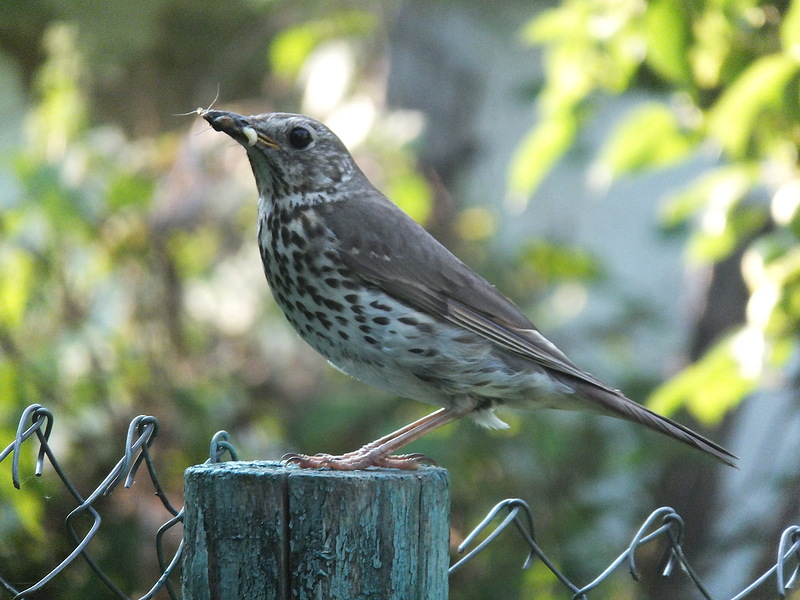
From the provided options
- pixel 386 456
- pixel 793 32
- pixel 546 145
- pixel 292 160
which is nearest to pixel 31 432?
pixel 386 456

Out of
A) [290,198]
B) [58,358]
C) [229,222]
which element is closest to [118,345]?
[58,358]

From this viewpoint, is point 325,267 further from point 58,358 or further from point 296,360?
point 296,360

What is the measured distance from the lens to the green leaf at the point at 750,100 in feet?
8.89

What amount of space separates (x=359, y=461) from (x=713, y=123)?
1.79 meters

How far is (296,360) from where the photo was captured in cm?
579

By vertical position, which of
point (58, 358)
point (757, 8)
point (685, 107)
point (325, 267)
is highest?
point (757, 8)

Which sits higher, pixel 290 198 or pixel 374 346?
pixel 290 198

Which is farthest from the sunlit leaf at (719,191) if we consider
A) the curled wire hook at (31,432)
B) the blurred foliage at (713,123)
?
the curled wire hook at (31,432)

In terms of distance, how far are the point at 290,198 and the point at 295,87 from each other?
506 centimetres

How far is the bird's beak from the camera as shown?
2492mm

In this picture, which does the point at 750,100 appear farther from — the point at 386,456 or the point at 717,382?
the point at 386,456

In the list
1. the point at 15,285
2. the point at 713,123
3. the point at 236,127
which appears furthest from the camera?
the point at 15,285

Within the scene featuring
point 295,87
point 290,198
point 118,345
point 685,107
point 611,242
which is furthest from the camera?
point 611,242

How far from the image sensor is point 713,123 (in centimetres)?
329
